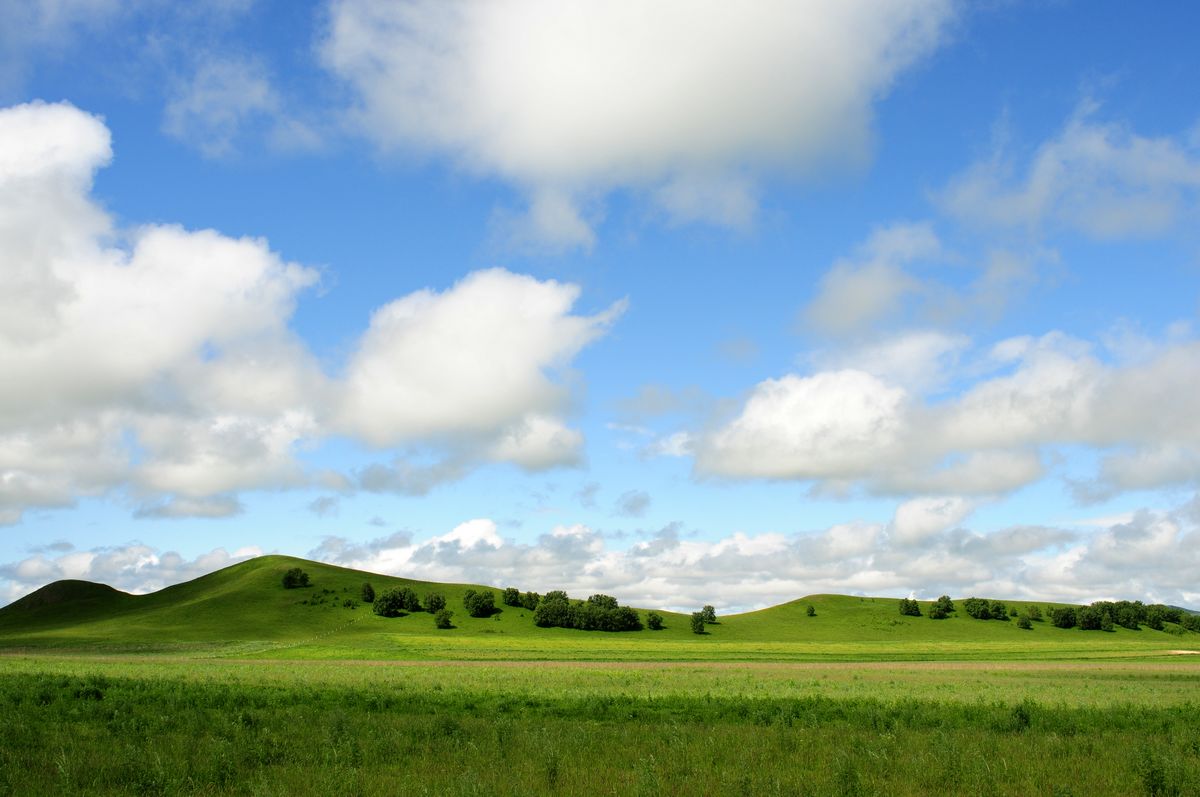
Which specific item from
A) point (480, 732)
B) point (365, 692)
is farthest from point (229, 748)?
point (365, 692)

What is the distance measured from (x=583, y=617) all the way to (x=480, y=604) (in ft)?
80.9

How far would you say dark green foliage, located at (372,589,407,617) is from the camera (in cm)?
18450

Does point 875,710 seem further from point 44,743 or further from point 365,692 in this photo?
point 44,743

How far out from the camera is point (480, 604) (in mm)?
193500

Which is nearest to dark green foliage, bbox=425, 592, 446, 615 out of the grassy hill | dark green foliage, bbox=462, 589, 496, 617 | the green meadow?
the grassy hill

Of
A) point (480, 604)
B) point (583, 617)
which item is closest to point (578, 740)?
point (583, 617)

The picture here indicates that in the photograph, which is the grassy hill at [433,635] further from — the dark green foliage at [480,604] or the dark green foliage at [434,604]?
the dark green foliage at [434,604]

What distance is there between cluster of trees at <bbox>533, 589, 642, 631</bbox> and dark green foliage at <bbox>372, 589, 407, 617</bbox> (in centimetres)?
3122

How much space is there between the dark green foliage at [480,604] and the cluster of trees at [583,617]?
10621mm

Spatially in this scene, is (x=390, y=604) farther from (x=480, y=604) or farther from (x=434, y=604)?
(x=480, y=604)

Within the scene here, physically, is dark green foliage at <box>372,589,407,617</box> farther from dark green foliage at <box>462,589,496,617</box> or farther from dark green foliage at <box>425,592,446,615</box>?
dark green foliage at <box>462,589,496,617</box>

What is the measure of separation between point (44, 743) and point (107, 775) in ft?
15.6

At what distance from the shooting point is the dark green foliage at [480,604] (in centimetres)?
19225

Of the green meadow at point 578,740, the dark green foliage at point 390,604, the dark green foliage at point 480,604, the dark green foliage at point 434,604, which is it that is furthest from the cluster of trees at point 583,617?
the green meadow at point 578,740
